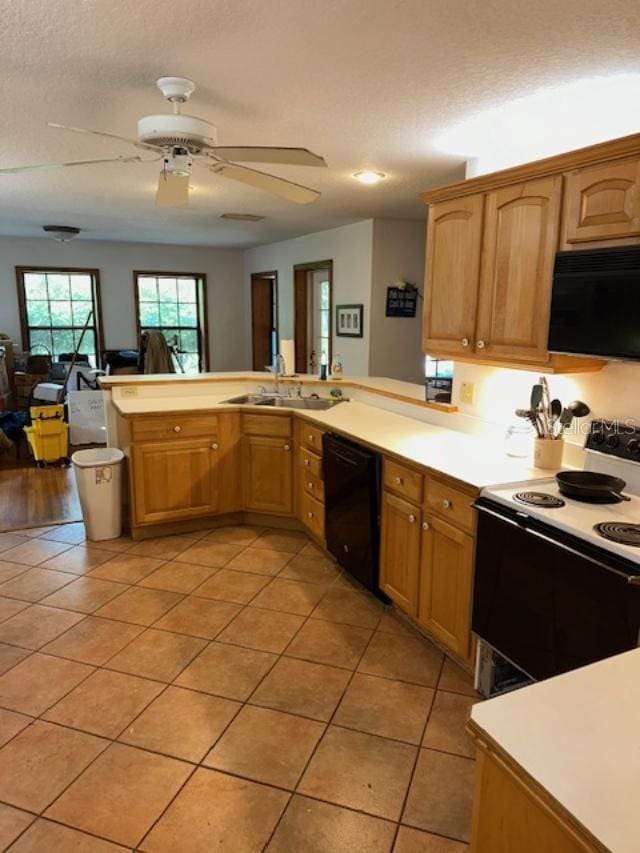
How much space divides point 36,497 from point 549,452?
4.08m

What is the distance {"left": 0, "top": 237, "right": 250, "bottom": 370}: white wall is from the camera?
7324 millimetres

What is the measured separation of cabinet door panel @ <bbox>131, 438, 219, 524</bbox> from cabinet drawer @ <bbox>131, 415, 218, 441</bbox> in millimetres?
50

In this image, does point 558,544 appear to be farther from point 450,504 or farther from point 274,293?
point 274,293

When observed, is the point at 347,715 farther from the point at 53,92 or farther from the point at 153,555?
the point at 53,92

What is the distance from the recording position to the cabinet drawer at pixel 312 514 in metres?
3.60

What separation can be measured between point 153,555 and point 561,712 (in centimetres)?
305

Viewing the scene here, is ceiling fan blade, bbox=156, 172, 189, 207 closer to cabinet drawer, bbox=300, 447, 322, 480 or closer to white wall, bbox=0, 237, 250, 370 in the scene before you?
cabinet drawer, bbox=300, 447, 322, 480

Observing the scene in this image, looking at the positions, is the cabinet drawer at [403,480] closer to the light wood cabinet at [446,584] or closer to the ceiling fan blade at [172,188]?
the light wood cabinet at [446,584]

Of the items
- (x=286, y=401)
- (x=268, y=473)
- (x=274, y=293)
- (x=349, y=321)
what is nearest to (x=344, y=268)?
(x=349, y=321)

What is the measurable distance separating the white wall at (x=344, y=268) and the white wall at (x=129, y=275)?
145 cm

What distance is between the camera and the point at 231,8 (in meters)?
1.64

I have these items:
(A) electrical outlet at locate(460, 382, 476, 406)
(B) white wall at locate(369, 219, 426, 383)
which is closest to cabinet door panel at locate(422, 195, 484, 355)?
(A) electrical outlet at locate(460, 382, 476, 406)

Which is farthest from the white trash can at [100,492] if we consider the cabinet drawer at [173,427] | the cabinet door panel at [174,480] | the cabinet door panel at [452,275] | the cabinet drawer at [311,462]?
the cabinet door panel at [452,275]

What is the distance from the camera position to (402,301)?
5.57m
